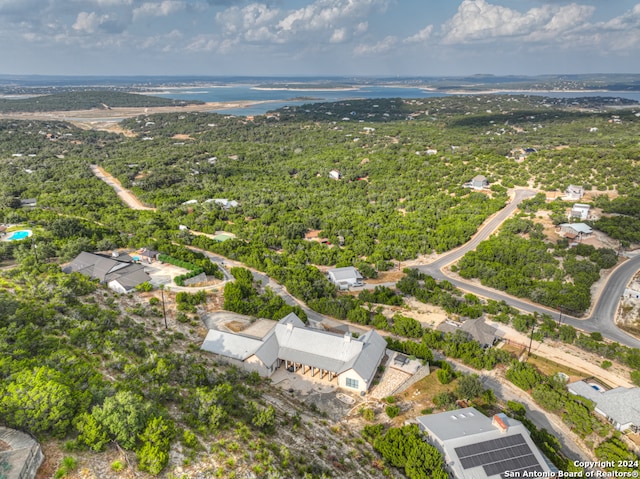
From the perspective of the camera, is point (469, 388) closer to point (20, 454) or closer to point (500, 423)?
point (500, 423)

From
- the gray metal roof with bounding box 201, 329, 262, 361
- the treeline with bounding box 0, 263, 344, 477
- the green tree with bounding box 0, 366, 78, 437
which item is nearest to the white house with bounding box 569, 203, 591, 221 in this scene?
the gray metal roof with bounding box 201, 329, 262, 361

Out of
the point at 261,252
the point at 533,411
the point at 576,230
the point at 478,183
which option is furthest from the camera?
the point at 478,183

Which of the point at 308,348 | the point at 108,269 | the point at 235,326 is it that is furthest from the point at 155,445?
the point at 108,269

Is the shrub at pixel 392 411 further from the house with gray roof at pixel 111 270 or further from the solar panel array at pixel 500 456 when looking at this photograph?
the house with gray roof at pixel 111 270

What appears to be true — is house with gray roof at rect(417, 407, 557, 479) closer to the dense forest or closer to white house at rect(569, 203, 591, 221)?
the dense forest

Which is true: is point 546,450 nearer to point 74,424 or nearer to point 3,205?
point 74,424

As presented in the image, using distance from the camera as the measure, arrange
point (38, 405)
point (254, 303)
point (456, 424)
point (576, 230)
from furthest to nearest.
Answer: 1. point (576, 230)
2. point (254, 303)
3. point (456, 424)
4. point (38, 405)
